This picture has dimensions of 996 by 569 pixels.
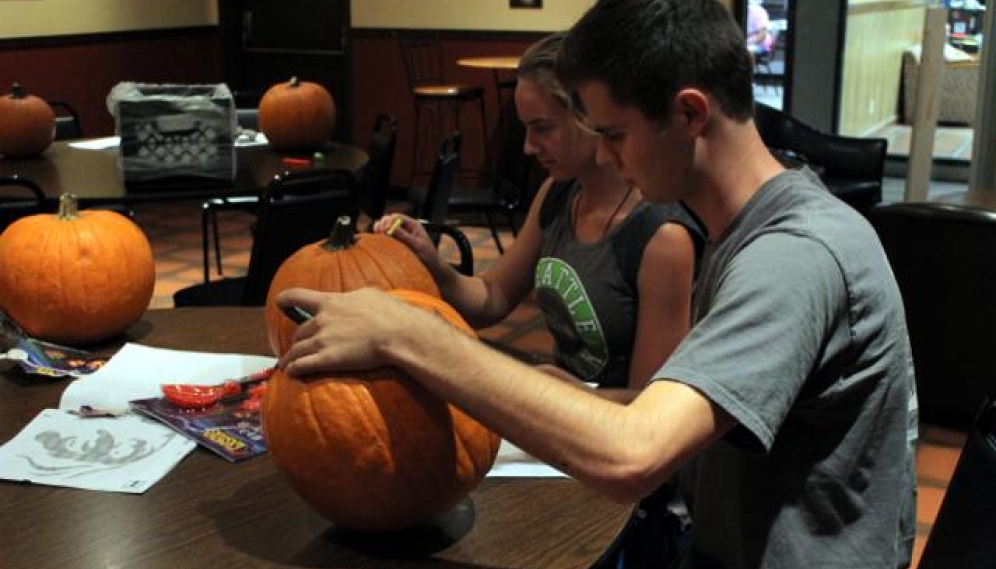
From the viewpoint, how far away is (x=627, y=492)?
1.11m

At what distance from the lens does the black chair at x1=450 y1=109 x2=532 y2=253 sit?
523 cm

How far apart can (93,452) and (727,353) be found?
2.80 ft

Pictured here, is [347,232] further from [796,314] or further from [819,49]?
[819,49]

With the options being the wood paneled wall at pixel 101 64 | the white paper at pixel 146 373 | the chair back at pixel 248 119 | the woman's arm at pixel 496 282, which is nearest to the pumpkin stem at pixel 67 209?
the white paper at pixel 146 373

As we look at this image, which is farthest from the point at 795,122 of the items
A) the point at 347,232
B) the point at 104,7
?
the point at 347,232

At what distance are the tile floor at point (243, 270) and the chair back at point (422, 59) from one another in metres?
1.37

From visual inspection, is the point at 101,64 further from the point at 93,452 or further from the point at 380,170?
the point at 93,452

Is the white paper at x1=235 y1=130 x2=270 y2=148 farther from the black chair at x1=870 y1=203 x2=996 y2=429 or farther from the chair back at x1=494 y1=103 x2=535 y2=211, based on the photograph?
the black chair at x1=870 y1=203 x2=996 y2=429

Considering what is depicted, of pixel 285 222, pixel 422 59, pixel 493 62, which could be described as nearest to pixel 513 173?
pixel 493 62

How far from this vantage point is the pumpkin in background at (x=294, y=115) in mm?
4273

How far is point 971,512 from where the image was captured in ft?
3.95

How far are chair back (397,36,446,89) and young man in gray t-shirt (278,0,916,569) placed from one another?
658cm

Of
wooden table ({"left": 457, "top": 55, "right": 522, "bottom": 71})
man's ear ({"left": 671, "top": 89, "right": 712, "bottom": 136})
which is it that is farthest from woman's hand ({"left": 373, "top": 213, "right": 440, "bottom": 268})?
wooden table ({"left": 457, "top": 55, "right": 522, "bottom": 71})

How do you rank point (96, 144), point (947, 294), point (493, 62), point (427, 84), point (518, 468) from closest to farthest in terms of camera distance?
point (518, 468) → point (947, 294) → point (96, 144) → point (493, 62) → point (427, 84)
